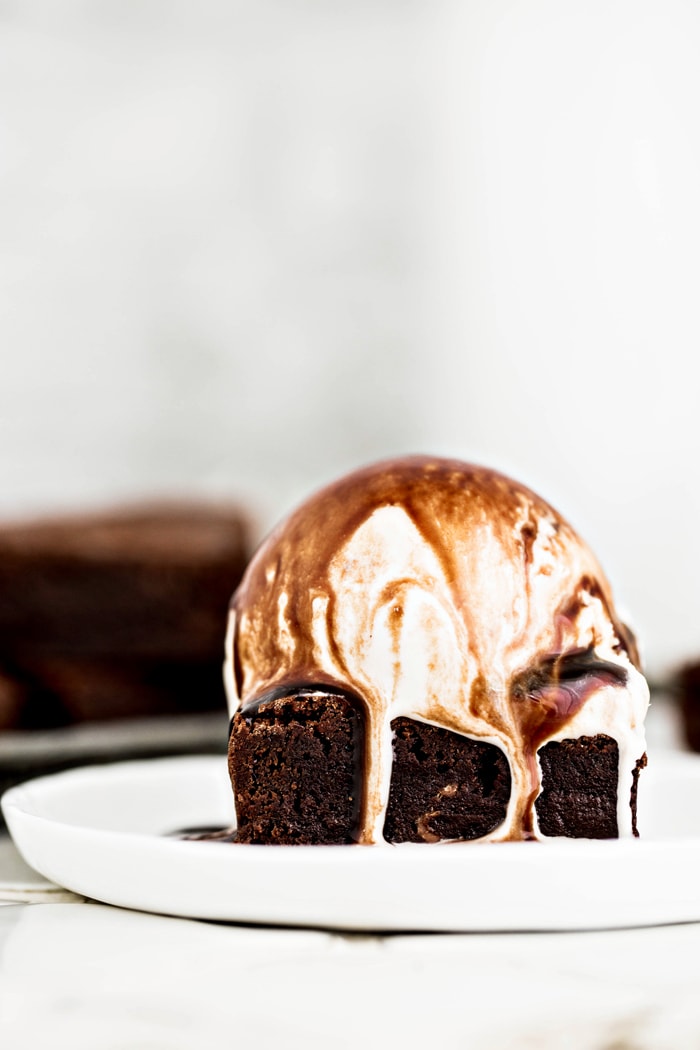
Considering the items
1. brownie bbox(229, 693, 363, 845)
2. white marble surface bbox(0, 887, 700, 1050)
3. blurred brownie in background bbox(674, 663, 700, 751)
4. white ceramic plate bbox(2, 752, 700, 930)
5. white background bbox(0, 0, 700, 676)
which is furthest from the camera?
white background bbox(0, 0, 700, 676)

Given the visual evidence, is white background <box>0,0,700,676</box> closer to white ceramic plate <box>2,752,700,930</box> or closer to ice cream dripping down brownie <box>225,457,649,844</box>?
ice cream dripping down brownie <box>225,457,649,844</box>

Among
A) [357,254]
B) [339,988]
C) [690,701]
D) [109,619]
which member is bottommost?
[690,701]

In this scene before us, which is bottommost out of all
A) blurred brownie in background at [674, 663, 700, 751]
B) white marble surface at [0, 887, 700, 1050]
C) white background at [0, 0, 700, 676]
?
blurred brownie in background at [674, 663, 700, 751]

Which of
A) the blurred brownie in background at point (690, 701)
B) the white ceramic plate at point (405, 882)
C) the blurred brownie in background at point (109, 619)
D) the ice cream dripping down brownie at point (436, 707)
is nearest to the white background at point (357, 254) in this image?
the blurred brownie in background at point (109, 619)

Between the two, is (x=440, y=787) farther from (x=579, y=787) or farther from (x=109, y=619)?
(x=109, y=619)

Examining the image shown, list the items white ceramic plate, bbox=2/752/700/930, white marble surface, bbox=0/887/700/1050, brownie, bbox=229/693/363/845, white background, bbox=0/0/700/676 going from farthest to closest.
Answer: white background, bbox=0/0/700/676, brownie, bbox=229/693/363/845, white ceramic plate, bbox=2/752/700/930, white marble surface, bbox=0/887/700/1050

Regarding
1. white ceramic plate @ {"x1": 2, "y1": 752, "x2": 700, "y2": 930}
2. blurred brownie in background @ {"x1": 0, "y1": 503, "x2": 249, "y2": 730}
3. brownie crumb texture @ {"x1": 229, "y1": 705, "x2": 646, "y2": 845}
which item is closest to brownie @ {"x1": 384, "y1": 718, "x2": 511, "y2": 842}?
brownie crumb texture @ {"x1": 229, "y1": 705, "x2": 646, "y2": 845}

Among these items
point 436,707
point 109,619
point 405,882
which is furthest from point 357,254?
point 405,882
